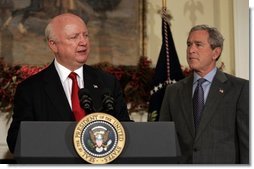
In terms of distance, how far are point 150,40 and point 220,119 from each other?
1.31 meters

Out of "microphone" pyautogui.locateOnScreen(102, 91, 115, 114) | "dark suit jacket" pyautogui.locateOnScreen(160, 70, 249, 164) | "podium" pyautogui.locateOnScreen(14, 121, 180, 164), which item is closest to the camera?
"podium" pyautogui.locateOnScreen(14, 121, 180, 164)

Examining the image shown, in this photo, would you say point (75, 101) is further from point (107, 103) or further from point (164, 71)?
point (164, 71)

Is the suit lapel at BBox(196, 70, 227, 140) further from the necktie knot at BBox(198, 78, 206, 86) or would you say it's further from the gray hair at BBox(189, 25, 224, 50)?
the gray hair at BBox(189, 25, 224, 50)

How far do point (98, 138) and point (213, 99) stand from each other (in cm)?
112

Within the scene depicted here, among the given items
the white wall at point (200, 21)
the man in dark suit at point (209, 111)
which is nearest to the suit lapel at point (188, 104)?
the man in dark suit at point (209, 111)

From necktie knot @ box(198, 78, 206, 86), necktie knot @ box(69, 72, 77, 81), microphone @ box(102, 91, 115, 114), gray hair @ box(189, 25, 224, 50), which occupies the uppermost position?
gray hair @ box(189, 25, 224, 50)

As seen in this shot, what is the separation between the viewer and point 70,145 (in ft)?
8.64

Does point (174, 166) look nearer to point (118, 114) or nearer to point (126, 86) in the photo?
point (118, 114)

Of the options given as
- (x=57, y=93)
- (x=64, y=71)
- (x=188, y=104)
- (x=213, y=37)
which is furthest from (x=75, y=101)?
(x=213, y=37)

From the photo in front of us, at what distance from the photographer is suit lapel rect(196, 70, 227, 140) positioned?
345 cm

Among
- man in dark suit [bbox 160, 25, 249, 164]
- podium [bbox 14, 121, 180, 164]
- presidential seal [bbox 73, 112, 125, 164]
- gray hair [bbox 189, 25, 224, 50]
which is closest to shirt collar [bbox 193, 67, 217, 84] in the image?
man in dark suit [bbox 160, 25, 249, 164]

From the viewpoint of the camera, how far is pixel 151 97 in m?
4.18

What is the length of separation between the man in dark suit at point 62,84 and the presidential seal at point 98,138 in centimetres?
35

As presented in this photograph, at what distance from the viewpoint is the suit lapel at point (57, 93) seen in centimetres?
313
